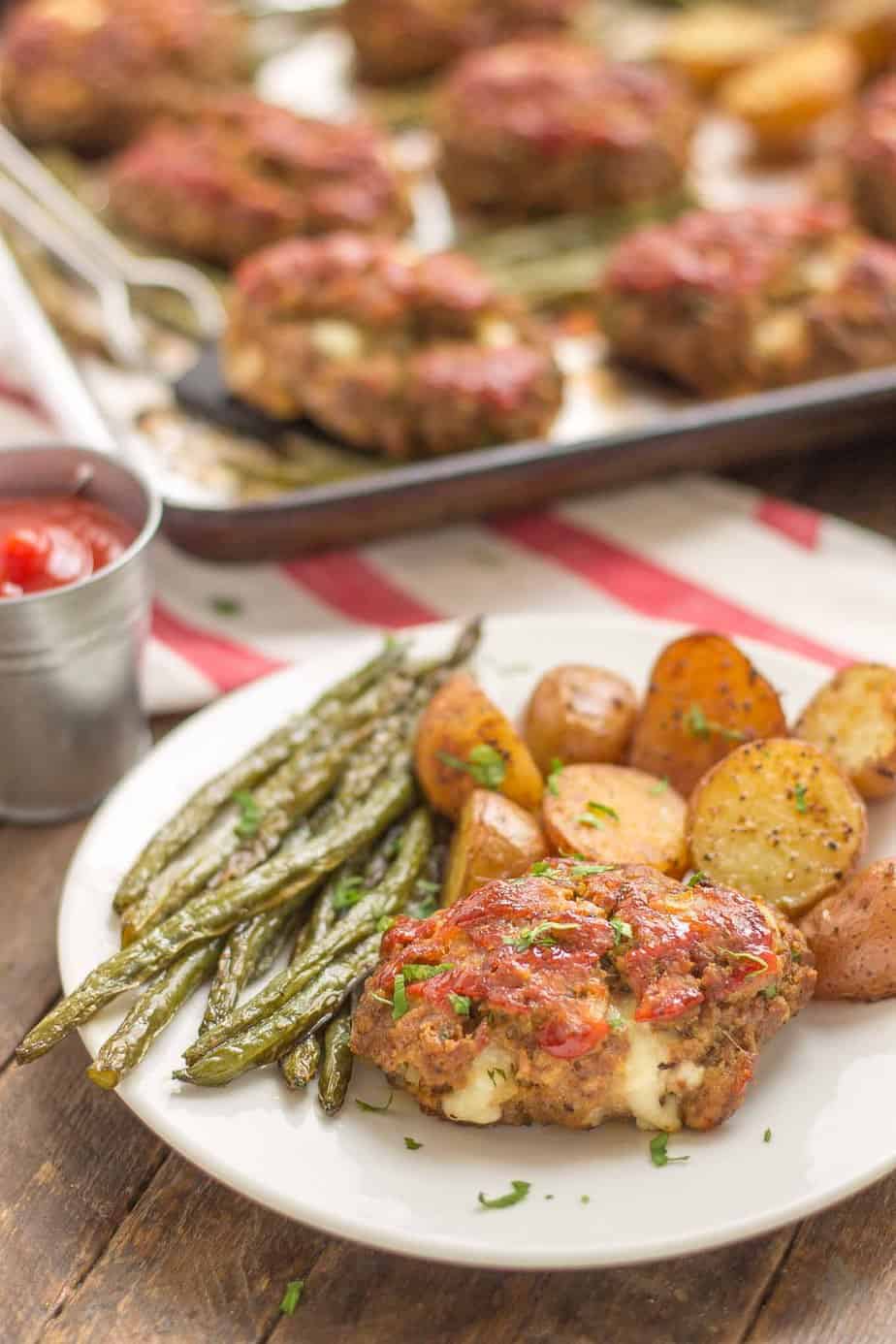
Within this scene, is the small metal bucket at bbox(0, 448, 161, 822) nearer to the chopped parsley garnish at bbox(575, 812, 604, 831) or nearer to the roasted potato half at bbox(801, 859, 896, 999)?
the chopped parsley garnish at bbox(575, 812, 604, 831)

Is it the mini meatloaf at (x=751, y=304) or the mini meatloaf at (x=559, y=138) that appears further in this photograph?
the mini meatloaf at (x=559, y=138)

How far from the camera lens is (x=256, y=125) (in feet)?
20.9

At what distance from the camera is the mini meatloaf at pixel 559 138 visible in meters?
6.41

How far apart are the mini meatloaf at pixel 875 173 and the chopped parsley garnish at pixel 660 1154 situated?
4504mm

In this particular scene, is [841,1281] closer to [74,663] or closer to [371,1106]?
[371,1106]

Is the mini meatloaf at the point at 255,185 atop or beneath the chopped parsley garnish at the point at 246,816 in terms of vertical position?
atop

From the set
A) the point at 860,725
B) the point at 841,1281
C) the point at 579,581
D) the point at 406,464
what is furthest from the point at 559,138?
the point at 841,1281

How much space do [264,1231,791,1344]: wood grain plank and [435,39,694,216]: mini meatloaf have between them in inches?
190

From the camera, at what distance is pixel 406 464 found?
199 inches

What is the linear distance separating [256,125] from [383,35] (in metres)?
1.64

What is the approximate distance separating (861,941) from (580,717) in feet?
2.95

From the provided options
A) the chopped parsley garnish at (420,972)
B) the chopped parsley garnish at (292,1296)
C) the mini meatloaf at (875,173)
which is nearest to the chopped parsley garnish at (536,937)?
the chopped parsley garnish at (420,972)

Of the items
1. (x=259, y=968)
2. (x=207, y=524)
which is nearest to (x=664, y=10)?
(x=207, y=524)

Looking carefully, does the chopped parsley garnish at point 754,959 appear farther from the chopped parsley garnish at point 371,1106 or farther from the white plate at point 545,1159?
the chopped parsley garnish at point 371,1106
